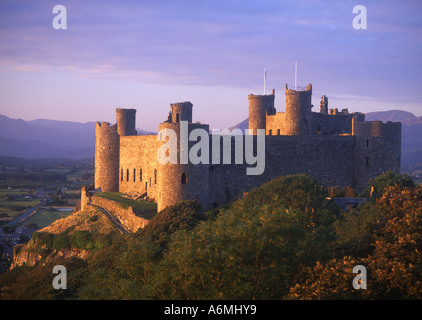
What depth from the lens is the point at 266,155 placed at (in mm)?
43000

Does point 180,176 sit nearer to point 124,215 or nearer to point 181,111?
point 124,215

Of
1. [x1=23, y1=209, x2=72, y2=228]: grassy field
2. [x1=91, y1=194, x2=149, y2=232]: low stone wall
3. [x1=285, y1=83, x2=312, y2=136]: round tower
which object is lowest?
[x1=23, y1=209, x2=72, y2=228]: grassy field

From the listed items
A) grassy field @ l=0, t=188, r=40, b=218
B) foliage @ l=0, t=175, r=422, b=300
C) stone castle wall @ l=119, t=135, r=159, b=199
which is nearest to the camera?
foliage @ l=0, t=175, r=422, b=300

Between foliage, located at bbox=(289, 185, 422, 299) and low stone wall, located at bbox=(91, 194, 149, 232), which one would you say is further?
low stone wall, located at bbox=(91, 194, 149, 232)

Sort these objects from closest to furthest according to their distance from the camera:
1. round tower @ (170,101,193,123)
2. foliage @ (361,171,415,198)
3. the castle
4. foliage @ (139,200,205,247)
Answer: foliage @ (139,200,205,247) < the castle < foliage @ (361,171,415,198) < round tower @ (170,101,193,123)

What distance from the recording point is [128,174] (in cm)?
5112

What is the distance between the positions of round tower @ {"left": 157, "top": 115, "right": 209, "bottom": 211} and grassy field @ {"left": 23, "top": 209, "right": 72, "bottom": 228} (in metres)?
62.9

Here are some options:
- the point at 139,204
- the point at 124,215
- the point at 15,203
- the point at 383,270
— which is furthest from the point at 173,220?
the point at 15,203

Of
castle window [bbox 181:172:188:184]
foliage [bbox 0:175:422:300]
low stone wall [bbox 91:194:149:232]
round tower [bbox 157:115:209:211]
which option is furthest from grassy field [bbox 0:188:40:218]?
foliage [bbox 0:175:422:300]

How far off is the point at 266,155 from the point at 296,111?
7221 mm

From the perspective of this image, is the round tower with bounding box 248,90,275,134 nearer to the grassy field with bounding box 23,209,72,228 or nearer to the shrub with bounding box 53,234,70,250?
the shrub with bounding box 53,234,70,250

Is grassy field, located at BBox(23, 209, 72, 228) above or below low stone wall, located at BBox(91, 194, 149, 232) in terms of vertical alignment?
below

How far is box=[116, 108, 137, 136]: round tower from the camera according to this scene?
52500 mm

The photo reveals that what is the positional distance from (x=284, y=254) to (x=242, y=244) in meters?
2.06
